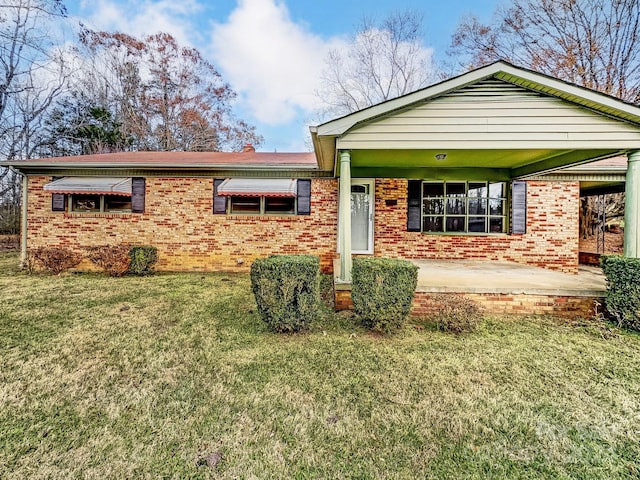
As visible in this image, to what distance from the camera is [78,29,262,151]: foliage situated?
21.4 metres

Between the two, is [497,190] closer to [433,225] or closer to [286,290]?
[433,225]

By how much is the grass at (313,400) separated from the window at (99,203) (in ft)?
16.1

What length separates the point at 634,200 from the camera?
5.27 meters

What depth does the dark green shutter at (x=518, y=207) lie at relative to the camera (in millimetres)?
8680

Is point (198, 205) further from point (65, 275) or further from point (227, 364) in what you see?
point (227, 364)

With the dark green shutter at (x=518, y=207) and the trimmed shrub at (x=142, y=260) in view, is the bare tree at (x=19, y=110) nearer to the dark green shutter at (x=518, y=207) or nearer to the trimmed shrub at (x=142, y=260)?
the trimmed shrub at (x=142, y=260)

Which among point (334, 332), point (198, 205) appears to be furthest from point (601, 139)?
point (198, 205)

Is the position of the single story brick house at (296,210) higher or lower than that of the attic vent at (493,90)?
lower

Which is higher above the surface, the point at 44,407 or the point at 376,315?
the point at 376,315

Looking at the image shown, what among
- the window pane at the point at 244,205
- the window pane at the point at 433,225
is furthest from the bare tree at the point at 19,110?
the window pane at the point at 433,225

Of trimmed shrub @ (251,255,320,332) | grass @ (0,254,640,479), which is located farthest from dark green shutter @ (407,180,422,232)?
trimmed shrub @ (251,255,320,332)

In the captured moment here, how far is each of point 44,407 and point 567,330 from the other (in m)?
6.56

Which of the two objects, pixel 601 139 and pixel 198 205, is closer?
pixel 601 139

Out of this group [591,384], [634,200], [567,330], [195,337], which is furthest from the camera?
[634,200]
